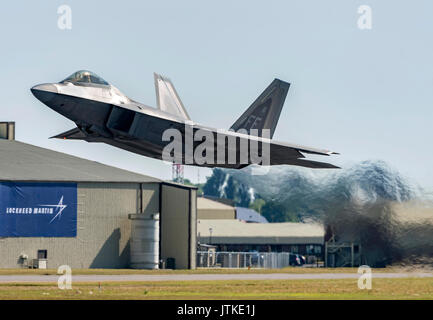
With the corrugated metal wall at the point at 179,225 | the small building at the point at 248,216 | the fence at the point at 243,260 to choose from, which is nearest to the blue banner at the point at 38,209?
the corrugated metal wall at the point at 179,225

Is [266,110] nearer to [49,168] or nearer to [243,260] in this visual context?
[49,168]

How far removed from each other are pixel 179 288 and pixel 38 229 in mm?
30636

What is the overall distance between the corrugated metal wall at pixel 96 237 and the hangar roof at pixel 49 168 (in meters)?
0.94

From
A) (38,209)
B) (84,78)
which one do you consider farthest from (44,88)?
(38,209)

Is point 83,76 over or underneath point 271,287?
over

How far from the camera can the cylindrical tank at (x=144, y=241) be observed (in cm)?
6731

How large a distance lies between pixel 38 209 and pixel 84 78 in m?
37.6

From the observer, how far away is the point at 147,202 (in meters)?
69.8

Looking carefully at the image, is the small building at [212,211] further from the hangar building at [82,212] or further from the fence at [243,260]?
the hangar building at [82,212]

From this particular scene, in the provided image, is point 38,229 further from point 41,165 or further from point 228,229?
point 228,229

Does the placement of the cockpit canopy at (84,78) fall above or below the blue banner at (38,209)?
above
